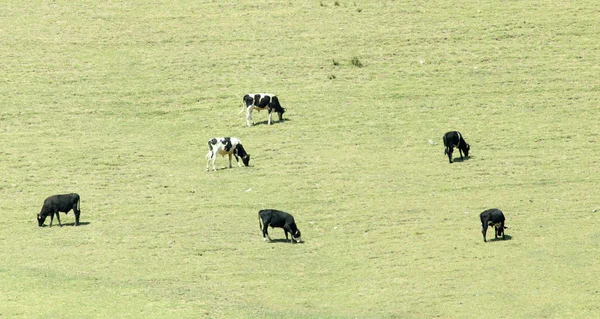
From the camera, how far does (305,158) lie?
1794 inches

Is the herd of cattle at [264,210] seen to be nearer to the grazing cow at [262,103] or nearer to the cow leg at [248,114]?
the cow leg at [248,114]

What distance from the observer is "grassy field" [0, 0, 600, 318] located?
30750mm

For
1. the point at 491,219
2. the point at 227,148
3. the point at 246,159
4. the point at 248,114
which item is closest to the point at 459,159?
the point at 246,159

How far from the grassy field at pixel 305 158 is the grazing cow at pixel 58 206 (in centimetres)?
53

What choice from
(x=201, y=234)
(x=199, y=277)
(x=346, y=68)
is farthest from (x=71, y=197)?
(x=346, y=68)

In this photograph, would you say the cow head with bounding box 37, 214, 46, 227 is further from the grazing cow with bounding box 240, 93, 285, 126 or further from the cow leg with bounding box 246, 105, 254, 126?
the grazing cow with bounding box 240, 93, 285, 126

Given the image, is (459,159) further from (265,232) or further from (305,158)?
(265,232)

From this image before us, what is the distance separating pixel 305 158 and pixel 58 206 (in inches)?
463

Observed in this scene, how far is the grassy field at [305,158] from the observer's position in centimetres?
3075

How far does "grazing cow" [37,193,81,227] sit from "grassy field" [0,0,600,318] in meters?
0.53

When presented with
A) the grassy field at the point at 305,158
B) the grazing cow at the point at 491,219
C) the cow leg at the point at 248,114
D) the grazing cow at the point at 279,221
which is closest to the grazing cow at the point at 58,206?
the grassy field at the point at 305,158

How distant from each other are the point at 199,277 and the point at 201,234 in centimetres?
427

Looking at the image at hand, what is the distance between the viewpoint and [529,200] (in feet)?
128

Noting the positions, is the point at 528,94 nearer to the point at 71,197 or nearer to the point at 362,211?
the point at 362,211
